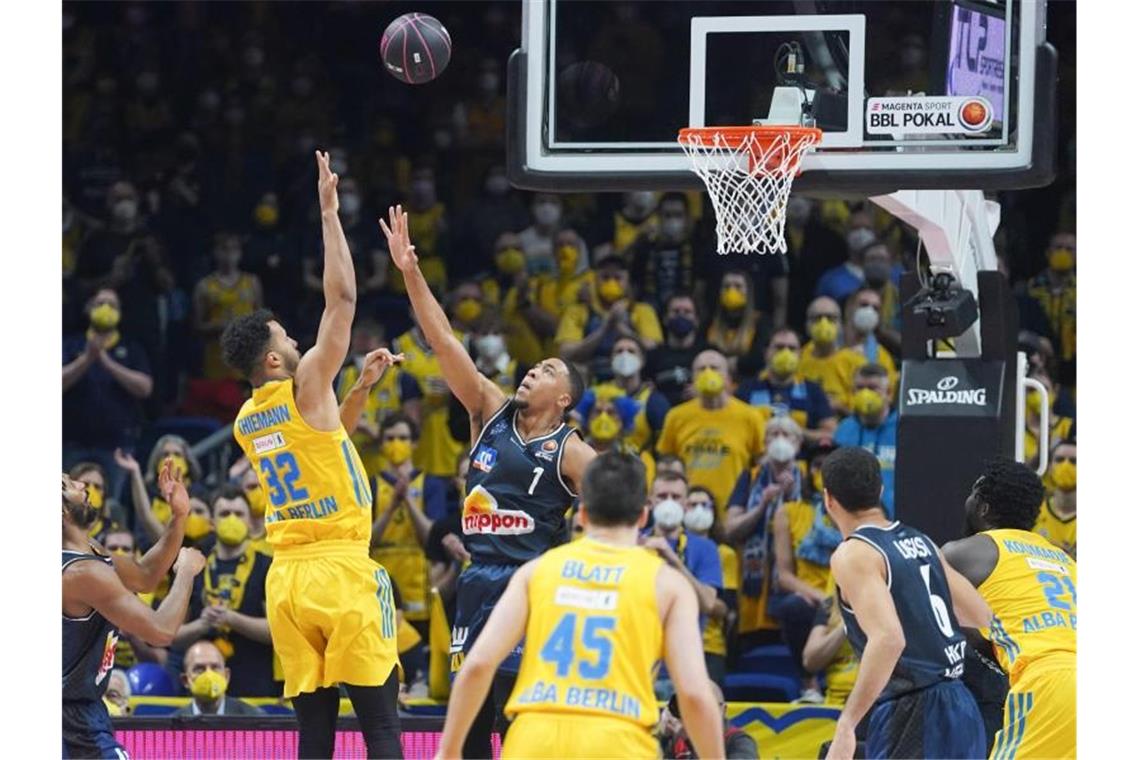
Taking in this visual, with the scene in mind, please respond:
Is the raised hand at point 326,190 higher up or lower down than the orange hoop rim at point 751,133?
lower down

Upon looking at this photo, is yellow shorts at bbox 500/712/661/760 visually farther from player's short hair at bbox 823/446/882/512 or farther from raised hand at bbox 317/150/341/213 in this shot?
raised hand at bbox 317/150/341/213

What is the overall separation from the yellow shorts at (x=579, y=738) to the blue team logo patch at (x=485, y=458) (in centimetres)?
253

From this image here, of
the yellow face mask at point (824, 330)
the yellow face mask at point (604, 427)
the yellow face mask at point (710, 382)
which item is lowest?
the yellow face mask at point (604, 427)

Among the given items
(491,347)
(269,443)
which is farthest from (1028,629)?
(491,347)

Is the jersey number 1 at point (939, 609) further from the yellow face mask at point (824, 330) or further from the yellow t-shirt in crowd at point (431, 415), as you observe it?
the yellow t-shirt in crowd at point (431, 415)

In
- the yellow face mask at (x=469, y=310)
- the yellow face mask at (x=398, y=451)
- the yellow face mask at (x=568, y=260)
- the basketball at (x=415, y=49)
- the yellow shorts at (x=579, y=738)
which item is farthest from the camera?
the yellow face mask at (x=568, y=260)

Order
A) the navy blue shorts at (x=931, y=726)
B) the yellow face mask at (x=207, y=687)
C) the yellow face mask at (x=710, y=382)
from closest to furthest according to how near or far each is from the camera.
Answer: the navy blue shorts at (x=931, y=726), the yellow face mask at (x=207, y=687), the yellow face mask at (x=710, y=382)

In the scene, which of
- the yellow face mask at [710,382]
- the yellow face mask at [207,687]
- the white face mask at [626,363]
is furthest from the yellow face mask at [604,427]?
the yellow face mask at [207,687]

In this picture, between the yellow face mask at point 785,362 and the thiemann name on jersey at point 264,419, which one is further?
the yellow face mask at point 785,362

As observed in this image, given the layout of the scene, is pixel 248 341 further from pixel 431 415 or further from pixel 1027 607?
pixel 431 415

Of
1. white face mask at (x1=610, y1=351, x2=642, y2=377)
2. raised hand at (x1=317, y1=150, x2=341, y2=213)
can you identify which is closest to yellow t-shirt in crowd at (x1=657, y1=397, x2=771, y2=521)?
white face mask at (x1=610, y1=351, x2=642, y2=377)

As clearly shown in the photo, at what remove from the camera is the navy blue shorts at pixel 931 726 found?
292 inches

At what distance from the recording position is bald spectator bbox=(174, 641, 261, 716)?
1062cm

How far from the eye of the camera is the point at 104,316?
1327 cm
